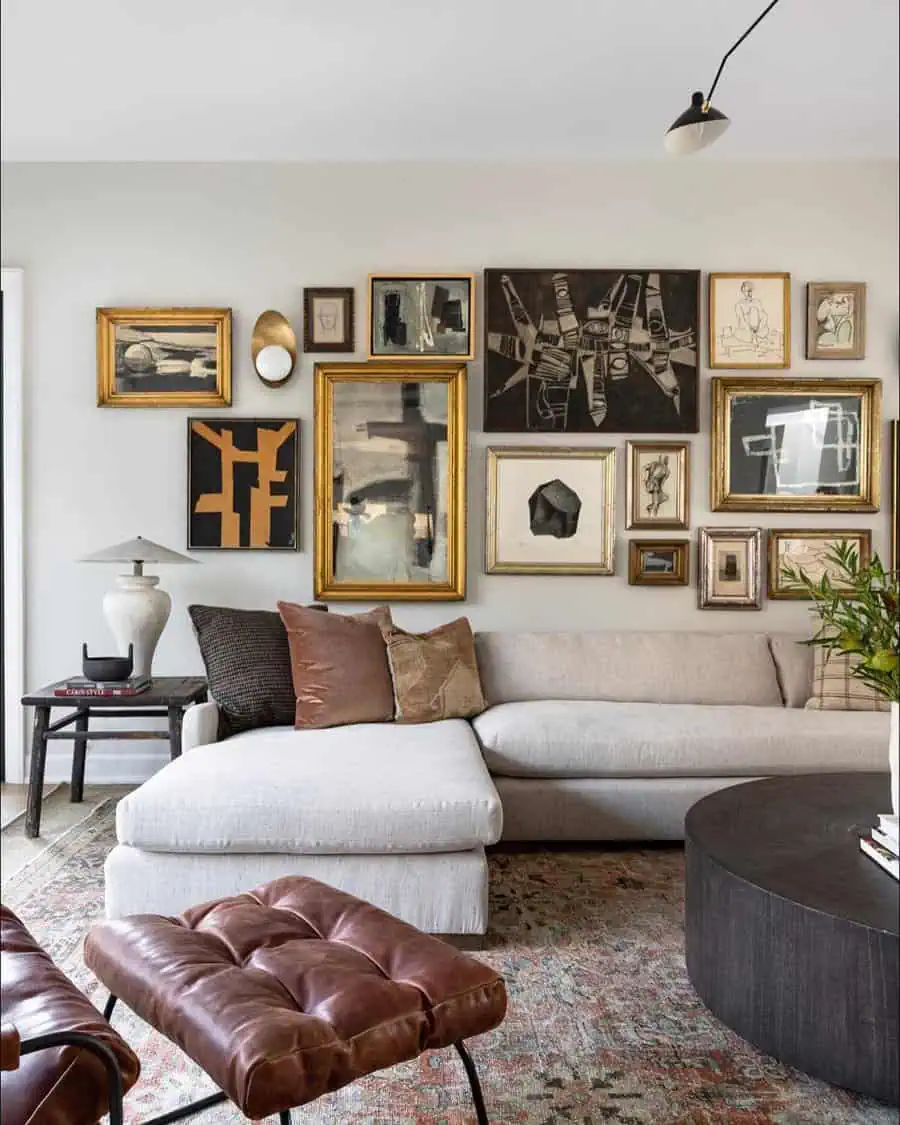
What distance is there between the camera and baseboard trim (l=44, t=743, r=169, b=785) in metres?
3.94

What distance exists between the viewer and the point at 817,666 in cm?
364

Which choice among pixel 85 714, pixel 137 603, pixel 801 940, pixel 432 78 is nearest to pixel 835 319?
pixel 432 78

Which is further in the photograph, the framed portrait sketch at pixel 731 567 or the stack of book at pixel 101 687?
the framed portrait sketch at pixel 731 567

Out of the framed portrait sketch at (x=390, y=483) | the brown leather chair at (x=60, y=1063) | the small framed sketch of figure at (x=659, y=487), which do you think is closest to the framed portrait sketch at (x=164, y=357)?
the framed portrait sketch at (x=390, y=483)

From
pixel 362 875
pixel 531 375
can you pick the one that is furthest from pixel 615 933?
pixel 531 375

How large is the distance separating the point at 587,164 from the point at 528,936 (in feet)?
10.4

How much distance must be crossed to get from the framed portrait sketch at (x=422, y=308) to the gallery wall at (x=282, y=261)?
0.07 metres

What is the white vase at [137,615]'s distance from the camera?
363 centimetres

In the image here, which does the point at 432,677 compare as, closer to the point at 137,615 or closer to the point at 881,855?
the point at 137,615

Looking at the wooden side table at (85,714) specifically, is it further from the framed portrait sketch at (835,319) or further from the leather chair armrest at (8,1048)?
the framed portrait sketch at (835,319)

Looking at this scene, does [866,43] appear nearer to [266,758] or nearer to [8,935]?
[266,758]

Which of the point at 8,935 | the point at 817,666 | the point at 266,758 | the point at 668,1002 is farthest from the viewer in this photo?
the point at 817,666

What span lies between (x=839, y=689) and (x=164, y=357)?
3114mm

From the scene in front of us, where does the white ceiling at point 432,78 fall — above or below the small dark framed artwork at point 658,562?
above
